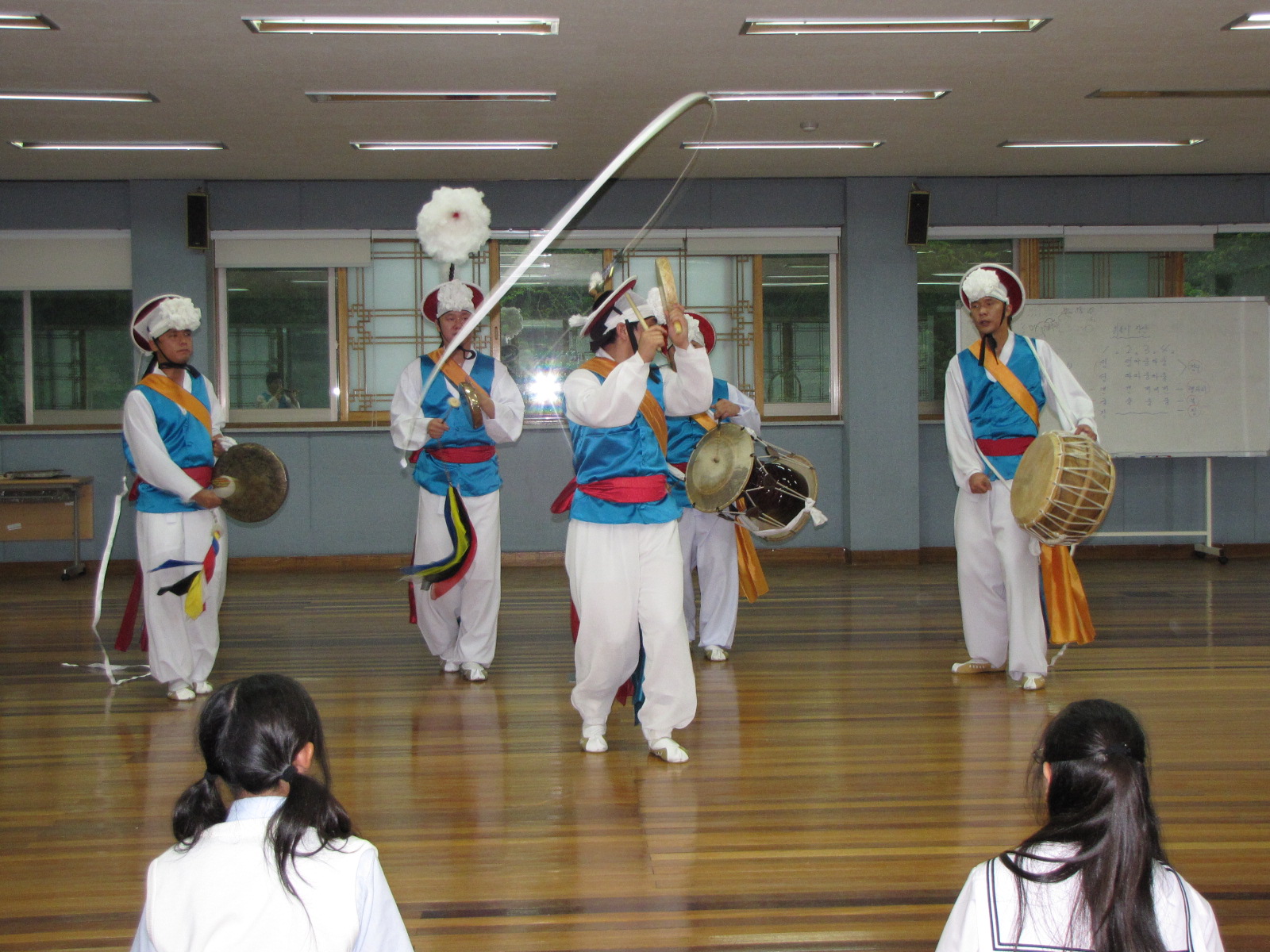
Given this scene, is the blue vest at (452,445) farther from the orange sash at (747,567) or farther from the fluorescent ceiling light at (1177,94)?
the fluorescent ceiling light at (1177,94)

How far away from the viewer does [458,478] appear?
4836mm

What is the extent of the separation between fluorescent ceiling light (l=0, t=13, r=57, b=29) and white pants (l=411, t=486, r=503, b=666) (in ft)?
8.78

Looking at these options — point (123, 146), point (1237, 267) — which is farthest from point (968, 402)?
point (123, 146)

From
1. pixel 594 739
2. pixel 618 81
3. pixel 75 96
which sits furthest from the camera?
pixel 75 96

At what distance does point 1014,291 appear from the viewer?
469 cm

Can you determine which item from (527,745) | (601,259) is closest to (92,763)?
(527,745)

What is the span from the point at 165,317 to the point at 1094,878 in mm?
4069

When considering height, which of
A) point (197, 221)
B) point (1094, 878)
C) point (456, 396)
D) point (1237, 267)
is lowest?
point (1094, 878)

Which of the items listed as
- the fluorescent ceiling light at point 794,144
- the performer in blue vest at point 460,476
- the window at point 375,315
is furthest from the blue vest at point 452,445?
the window at point 375,315

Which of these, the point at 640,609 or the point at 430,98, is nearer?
the point at 640,609

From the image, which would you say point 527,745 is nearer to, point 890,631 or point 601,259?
point 890,631

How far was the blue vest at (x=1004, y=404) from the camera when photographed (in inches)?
179

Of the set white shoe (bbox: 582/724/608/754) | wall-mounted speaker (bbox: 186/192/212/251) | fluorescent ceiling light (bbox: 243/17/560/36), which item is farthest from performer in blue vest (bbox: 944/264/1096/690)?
wall-mounted speaker (bbox: 186/192/212/251)

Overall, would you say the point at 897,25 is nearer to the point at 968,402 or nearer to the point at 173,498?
the point at 968,402
